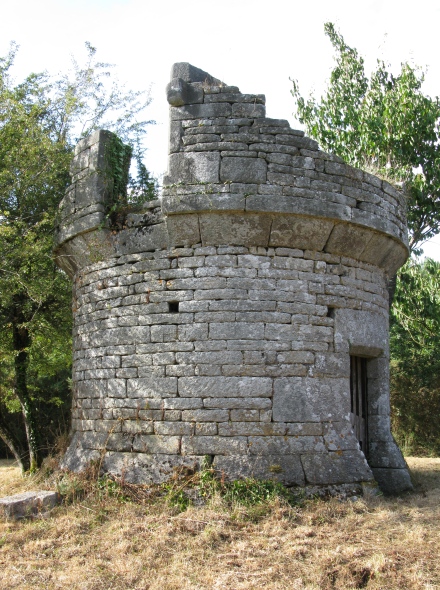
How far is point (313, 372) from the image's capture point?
650 centimetres

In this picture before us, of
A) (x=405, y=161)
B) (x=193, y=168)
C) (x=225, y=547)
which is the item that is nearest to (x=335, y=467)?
(x=225, y=547)

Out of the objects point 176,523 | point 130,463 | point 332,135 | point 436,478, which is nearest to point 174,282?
point 130,463

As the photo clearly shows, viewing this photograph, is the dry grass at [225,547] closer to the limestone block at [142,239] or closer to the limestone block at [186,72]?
the limestone block at [142,239]

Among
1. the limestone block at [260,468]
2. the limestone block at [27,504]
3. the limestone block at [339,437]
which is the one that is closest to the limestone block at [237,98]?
the limestone block at [339,437]

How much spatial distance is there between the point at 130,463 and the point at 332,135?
10.6 m

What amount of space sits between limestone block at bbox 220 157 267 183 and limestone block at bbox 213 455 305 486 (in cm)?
288

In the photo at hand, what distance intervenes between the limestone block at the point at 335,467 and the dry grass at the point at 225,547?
0.78 ft

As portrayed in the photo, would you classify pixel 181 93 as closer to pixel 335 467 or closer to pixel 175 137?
pixel 175 137

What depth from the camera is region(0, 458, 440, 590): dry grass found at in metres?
4.47

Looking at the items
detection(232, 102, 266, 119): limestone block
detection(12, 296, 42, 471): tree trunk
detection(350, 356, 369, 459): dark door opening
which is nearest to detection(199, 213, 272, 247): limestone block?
detection(232, 102, 266, 119): limestone block

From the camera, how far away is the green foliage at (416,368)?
49.1ft

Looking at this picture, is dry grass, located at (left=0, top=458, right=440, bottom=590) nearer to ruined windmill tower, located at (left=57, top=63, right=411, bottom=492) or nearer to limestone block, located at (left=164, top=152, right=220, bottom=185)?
ruined windmill tower, located at (left=57, top=63, right=411, bottom=492)

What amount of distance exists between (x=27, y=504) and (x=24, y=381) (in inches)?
146

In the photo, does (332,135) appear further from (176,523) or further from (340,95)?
(176,523)
